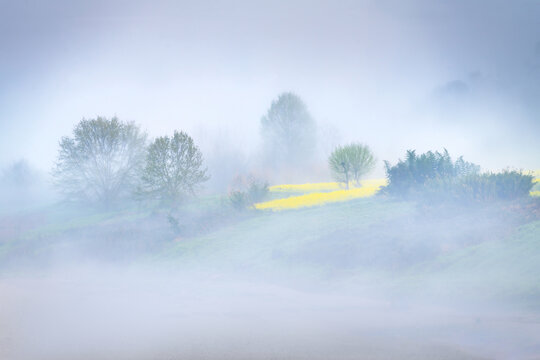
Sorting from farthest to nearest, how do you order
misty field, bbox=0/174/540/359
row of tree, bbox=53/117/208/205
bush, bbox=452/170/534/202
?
Result: row of tree, bbox=53/117/208/205 < bush, bbox=452/170/534/202 < misty field, bbox=0/174/540/359

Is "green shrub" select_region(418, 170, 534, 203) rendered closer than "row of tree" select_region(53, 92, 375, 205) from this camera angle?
Yes

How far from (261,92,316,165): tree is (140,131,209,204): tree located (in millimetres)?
31341

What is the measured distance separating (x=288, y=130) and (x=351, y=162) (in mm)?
29086

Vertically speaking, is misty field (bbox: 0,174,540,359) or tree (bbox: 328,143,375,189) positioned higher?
tree (bbox: 328,143,375,189)

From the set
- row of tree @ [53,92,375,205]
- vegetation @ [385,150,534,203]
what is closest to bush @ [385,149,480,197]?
vegetation @ [385,150,534,203]

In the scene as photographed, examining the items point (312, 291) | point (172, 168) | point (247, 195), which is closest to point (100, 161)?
point (172, 168)

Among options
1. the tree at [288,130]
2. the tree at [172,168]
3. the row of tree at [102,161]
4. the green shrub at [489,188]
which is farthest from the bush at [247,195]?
the tree at [288,130]

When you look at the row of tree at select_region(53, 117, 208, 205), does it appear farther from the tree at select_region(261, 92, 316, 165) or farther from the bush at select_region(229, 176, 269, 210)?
the tree at select_region(261, 92, 316, 165)

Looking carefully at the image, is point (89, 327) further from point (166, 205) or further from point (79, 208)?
point (79, 208)

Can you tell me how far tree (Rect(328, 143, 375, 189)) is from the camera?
1741 inches

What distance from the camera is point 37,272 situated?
2591cm

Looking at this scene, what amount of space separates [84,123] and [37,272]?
25.2 meters

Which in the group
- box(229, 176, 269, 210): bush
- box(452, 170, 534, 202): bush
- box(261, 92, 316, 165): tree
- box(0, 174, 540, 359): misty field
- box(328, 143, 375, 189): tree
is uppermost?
box(261, 92, 316, 165): tree

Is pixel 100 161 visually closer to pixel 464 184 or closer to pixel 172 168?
pixel 172 168
